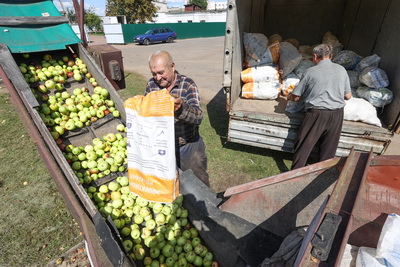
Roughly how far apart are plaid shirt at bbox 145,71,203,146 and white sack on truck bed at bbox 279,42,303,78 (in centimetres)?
287

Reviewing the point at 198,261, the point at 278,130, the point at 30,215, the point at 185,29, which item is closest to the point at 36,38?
the point at 30,215

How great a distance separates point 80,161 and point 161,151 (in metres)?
1.81

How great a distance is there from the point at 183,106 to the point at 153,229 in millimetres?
1591

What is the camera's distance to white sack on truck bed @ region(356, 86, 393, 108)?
329cm

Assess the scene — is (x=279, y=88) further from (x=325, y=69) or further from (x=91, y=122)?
(x=91, y=122)

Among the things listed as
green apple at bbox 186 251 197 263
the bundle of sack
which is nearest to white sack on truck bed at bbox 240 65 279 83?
the bundle of sack

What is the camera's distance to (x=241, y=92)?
4598 millimetres

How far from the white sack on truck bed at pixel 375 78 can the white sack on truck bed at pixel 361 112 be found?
321 mm

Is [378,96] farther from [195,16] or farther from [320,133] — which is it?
[195,16]

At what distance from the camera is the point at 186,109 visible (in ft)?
6.78

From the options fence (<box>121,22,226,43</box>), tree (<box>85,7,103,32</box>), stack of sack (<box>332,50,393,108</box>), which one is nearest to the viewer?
stack of sack (<box>332,50,393,108</box>)

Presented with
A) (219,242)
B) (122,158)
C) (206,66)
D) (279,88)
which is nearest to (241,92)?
(279,88)

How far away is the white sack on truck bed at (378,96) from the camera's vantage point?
329 centimetres

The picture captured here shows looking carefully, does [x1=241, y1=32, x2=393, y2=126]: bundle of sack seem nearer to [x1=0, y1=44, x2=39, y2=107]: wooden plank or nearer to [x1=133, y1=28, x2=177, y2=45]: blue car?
[x1=0, y1=44, x2=39, y2=107]: wooden plank
